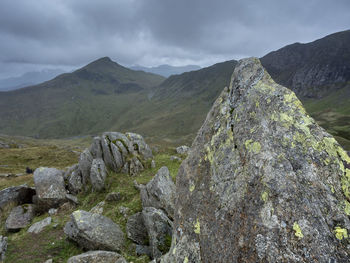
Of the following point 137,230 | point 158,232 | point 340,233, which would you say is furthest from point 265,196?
point 137,230

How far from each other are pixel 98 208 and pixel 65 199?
7.04 meters

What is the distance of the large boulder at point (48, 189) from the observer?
2395cm

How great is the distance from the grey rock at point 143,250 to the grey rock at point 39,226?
11593 mm

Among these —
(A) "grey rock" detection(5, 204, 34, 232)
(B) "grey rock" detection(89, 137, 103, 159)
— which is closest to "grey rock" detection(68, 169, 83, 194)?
(B) "grey rock" detection(89, 137, 103, 159)

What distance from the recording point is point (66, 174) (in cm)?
2812

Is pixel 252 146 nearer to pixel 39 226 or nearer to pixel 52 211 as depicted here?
pixel 39 226

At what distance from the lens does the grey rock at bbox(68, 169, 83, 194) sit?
2600 centimetres

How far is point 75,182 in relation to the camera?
2634cm

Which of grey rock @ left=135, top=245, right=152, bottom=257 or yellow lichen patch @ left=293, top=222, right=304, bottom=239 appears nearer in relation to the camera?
yellow lichen patch @ left=293, top=222, right=304, bottom=239

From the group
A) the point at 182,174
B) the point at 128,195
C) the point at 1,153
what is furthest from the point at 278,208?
the point at 1,153

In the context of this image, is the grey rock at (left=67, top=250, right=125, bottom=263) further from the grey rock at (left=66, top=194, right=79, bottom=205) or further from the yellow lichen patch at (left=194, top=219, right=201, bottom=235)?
the grey rock at (left=66, top=194, right=79, bottom=205)

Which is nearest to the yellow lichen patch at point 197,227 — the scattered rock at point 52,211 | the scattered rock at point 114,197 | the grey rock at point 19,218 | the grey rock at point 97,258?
the grey rock at point 97,258

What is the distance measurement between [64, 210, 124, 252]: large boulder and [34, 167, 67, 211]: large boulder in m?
10.9

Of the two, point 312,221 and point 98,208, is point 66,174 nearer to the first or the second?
point 98,208
